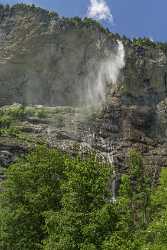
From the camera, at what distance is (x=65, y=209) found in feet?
93.5

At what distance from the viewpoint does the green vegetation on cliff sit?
27.1 metres

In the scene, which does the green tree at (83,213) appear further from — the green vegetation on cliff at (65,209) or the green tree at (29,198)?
the green tree at (29,198)

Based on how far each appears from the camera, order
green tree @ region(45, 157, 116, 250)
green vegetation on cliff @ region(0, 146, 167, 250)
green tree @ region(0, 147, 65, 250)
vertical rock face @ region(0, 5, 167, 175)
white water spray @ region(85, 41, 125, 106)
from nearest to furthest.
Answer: green tree @ region(45, 157, 116, 250) → green vegetation on cliff @ region(0, 146, 167, 250) → green tree @ region(0, 147, 65, 250) → vertical rock face @ region(0, 5, 167, 175) → white water spray @ region(85, 41, 125, 106)

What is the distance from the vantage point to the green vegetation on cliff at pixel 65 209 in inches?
1067

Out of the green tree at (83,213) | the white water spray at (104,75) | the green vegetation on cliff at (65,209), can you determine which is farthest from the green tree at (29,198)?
the white water spray at (104,75)

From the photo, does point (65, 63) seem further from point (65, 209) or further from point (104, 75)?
point (65, 209)

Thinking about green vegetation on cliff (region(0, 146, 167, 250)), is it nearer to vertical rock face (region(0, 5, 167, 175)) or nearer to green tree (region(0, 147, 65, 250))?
green tree (region(0, 147, 65, 250))

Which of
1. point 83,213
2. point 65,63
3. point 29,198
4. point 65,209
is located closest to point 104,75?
point 65,63

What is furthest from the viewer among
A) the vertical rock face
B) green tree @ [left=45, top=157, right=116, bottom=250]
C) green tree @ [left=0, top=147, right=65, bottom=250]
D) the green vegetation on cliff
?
the vertical rock face

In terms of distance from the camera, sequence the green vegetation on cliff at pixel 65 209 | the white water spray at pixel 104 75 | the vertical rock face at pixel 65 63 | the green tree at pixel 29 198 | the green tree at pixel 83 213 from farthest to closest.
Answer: the white water spray at pixel 104 75, the vertical rock face at pixel 65 63, the green tree at pixel 29 198, the green vegetation on cliff at pixel 65 209, the green tree at pixel 83 213

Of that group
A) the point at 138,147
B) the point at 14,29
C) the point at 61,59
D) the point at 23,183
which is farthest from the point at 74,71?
Answer: the point at 23,183

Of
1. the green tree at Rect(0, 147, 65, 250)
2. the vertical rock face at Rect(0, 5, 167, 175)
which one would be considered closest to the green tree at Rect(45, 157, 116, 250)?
the green tree at Rect(0, 147, 65, 250)

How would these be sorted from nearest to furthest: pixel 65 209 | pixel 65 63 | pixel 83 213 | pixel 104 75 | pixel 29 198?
1. pixel 83 213
2. pixel 65 209
3. pixel 29 198
4. pixel 104 75
5. pixel 65 63

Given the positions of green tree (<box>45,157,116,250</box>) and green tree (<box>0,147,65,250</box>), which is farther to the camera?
green tree (<box>0,147,65,250</box>)
